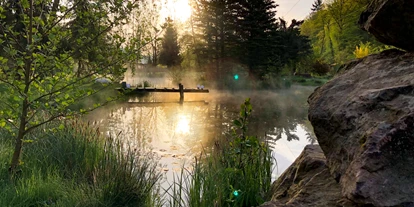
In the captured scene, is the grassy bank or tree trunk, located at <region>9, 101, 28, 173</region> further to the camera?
tree trunk, located at <region>9, 101, 28, 173</region>

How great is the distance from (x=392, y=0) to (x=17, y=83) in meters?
2.40

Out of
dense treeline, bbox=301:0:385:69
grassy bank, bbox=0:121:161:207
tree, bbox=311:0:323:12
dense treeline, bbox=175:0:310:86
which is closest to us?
grassy bank, bbox=0:121:161:207

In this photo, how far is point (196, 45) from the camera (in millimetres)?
18484

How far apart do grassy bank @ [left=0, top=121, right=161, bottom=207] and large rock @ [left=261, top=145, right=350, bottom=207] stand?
1210 mm

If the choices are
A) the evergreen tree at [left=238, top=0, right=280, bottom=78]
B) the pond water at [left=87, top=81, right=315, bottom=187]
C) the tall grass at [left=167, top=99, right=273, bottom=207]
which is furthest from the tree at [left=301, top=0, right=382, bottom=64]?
the tall grass at [left=167, top=99, right=273, bottom=207]

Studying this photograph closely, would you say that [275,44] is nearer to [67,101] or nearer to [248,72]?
[248,72]

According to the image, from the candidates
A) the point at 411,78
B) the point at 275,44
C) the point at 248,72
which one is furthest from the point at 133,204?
the point at 275,44

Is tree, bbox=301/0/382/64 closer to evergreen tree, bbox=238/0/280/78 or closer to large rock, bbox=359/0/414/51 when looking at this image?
evergreen tree, bbox=238/0/280/78

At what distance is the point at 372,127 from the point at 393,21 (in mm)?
664

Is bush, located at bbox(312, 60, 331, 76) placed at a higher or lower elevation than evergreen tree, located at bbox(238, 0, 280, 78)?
lower

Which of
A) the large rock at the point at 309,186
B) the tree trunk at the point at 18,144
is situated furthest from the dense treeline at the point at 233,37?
the large rock at the point at 309,186

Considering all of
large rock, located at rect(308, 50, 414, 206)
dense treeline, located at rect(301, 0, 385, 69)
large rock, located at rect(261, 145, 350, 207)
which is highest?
dense treeline, located at rect(301, 0, 385, 69)

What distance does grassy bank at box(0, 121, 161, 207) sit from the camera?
8.16 feet

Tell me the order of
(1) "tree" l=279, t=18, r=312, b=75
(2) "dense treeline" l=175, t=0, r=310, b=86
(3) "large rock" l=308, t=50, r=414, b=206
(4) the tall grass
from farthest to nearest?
(1) "tree" l=279, t=18, r=312, b=75 → (2) "dense treeline" l=175, t=0, r=310, b=86 → (4) the tall grass → (3) "large rock" l=308, t=50, r=414, b=206
